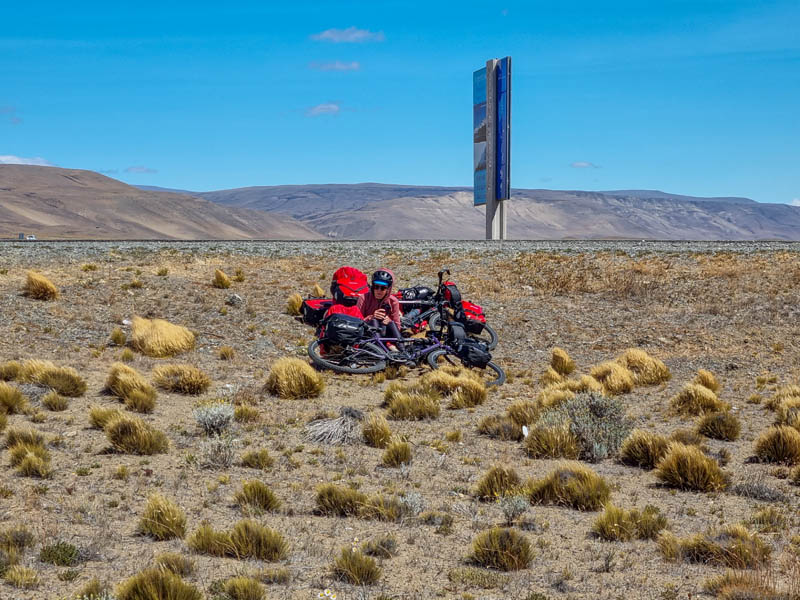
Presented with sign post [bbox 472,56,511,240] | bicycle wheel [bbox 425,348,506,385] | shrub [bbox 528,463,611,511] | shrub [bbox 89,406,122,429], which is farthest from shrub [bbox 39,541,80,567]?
sign post [bbox 472,56,511,240]

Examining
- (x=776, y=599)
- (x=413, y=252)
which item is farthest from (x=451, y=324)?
(x=413, y=252)

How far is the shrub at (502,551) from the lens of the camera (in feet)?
17.9

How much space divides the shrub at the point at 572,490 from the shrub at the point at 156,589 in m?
3.42

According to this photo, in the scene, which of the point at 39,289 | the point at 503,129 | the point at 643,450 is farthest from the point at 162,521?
the point at 503,129

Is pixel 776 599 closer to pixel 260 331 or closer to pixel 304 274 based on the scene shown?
pixel 260 331

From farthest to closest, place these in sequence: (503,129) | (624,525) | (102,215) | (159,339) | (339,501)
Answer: (102,215)
(503,129)
(159,339)
(339,501)
(624,525)

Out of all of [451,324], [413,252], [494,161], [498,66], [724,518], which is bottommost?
[724,518]

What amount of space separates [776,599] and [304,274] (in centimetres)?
1674

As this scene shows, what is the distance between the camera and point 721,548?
18.2ft

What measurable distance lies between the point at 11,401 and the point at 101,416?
122 centimetres

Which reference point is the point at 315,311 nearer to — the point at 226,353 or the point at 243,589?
the point at 226,353

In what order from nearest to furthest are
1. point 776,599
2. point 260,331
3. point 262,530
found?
point 776,599 < point 262,530 < point 260,331

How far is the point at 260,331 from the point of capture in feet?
51.0

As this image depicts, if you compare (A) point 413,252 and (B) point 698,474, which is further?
(A) point 413,252
